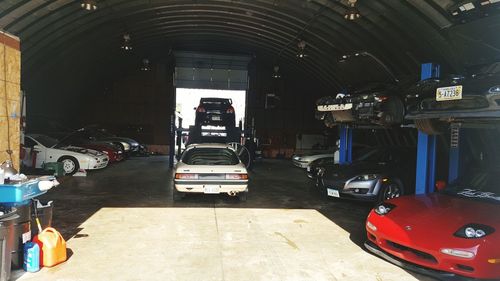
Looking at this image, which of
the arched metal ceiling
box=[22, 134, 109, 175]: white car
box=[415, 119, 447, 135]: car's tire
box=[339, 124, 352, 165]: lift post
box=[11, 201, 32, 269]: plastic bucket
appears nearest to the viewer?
box=[11, 201, 32, 269]: plastic bucket

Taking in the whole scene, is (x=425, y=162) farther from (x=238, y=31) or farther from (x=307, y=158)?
(x=238, y=31)

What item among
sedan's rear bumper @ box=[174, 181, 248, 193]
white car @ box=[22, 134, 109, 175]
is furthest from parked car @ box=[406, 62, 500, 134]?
white car @ box=[22, 134, 109, 175]

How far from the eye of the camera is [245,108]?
21.2 metres

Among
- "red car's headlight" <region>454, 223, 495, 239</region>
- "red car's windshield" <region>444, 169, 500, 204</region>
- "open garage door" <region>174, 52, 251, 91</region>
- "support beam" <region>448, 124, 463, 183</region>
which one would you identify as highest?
"open garage door" <region>174, 52, 251, 91</region>

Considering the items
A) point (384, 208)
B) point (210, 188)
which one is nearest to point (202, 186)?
point (210, 188)

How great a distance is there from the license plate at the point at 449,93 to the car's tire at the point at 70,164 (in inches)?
386

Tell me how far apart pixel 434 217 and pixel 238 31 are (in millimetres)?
12467

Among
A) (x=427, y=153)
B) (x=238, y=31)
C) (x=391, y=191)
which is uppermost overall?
(x=238, y=31)

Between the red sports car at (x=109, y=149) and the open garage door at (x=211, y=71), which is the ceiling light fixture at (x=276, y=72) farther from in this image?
the red sports car at (x=109, y=149)

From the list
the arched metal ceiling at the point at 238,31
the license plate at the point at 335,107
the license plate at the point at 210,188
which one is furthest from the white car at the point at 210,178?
the arched metal ceiling at the point at 238,31

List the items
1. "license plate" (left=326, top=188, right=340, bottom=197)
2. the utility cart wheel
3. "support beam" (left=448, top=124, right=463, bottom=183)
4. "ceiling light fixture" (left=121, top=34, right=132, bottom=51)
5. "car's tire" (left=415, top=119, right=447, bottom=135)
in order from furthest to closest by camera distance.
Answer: "ceiling light fixture" (left=121, top=34, right=132, bottom=51) → the utility cart wheel → "license plate" (left=326, top=188, right=340, bottom=197) → "support beam" (left=448, top=124, right=463, bottom=183) → "car's tire" (left=415, top=119, right=447, bottom=135)

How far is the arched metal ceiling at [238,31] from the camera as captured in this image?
9141 mm

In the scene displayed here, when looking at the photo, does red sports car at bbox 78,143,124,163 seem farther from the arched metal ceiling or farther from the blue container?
the blue container

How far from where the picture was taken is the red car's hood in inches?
161
